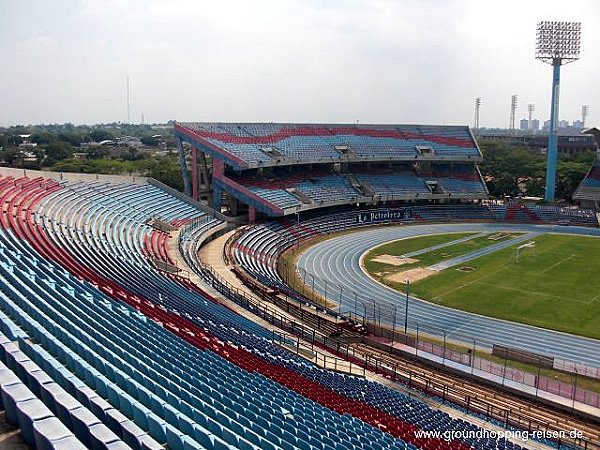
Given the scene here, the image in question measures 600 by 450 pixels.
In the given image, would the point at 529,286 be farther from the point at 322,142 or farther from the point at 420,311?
the point at 322,142

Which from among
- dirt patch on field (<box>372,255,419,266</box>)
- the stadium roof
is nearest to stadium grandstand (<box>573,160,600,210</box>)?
the stadium roof

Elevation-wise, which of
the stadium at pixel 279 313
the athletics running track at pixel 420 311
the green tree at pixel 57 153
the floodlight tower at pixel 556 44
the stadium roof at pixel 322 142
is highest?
the floodlight tower at pixel 556 44

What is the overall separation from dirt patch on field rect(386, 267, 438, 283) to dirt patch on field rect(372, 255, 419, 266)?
2111 mm

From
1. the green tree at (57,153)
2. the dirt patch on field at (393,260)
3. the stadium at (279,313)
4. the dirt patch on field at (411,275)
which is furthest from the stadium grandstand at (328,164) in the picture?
the green tree at (57,153)

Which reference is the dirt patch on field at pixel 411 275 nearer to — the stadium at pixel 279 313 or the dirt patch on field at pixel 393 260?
the stadium at pixel 279 313

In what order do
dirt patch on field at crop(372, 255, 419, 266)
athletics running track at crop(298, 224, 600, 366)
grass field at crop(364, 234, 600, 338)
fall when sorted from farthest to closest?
dirt patch on field at crop(372, 255, 419, 266)
grass field at crop(364, 234, 600, 338)
athletics running track at crop(298, 224, 600, 366)

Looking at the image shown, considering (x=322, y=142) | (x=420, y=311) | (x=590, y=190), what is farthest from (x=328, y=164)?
(x=420, y=311)

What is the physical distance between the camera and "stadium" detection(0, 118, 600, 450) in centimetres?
957

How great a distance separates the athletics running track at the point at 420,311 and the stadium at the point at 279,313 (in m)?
0.18

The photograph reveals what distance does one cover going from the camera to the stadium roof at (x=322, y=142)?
5544cm

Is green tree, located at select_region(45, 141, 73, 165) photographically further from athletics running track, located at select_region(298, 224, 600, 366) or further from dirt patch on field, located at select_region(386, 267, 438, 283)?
dirt patch on field, located at select_region(386, 267, 438, 283)

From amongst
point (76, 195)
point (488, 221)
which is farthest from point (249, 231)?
point (488, 221)

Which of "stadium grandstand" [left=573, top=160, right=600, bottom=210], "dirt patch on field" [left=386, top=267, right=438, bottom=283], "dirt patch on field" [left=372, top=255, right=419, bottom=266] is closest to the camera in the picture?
"dirt patch on field" [left=386, top=267, right=438, bottom=283]

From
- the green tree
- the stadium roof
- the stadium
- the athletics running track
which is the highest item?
the stadium roof
